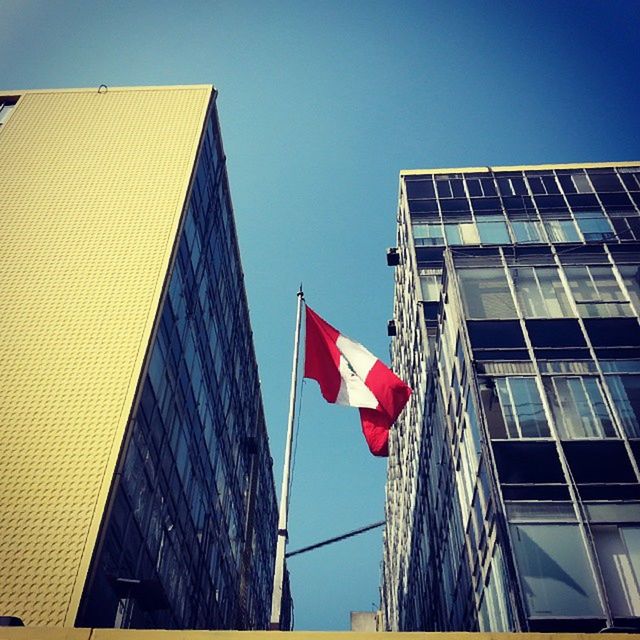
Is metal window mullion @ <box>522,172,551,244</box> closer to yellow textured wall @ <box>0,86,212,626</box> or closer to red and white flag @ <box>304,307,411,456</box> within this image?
yellow textured wall @ <box>0,86,212,626</box>

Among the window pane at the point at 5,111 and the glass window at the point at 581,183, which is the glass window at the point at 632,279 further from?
the window pane at the point at 5,111

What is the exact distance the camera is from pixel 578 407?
1986 cm

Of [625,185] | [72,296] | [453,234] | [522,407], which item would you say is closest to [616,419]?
[522,407]

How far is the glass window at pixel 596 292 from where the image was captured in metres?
23.5

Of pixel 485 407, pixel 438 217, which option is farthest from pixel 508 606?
pixel 438 217

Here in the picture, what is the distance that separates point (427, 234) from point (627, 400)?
2149 centimetres

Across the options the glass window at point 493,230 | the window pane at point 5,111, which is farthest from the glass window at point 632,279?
the window pane at point 5,111

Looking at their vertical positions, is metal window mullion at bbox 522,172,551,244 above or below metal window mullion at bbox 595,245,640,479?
above

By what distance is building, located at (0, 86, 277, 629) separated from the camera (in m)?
16.4

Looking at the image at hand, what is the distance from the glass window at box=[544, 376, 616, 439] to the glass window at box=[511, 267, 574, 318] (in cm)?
363

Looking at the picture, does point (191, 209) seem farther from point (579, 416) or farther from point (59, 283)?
point (579, 416)

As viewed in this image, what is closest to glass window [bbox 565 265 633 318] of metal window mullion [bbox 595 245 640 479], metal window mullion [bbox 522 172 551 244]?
metal window mullion [bbox 595 245 640 479]

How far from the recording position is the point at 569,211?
3859 centimetres

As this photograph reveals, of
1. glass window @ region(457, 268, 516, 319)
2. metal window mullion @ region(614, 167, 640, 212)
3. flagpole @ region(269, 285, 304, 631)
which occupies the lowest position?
flagpole @ region(269, 285, 304, 631)
